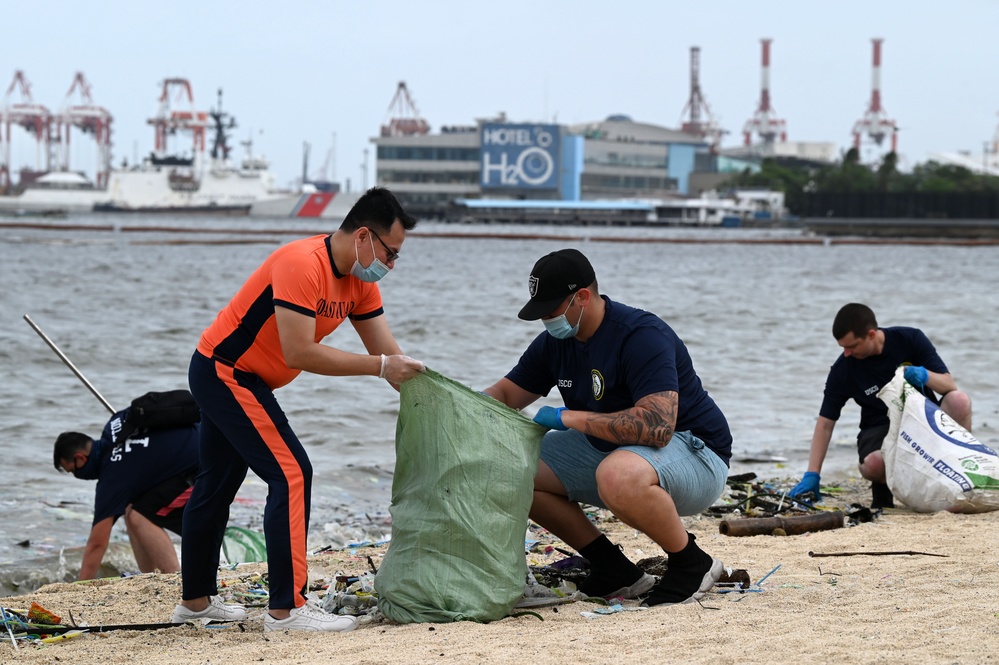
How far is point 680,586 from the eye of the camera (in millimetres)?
3801

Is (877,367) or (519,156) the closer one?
(877,367)

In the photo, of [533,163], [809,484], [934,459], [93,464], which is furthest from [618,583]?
[533,163]

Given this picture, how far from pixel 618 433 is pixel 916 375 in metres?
2.39

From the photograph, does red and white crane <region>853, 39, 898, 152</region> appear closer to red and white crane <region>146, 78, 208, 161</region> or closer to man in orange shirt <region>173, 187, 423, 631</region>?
red and white crane <region>146, 78, 208, 161</region>

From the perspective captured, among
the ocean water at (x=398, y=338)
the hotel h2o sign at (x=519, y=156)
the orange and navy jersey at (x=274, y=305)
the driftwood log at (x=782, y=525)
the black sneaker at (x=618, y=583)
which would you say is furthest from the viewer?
the hotel h2o sign at (x=519, y=156)

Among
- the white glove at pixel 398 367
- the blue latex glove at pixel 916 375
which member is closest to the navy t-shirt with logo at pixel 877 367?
the blue latex glove at pixel 916 375

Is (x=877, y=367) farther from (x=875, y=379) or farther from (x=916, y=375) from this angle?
(x=916, y=375)

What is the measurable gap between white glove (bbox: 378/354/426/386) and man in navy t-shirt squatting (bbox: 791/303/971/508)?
2.48 m

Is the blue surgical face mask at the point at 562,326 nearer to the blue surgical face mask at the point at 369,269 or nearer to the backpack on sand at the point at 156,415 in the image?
the blue surgical face mask at the point at 369,269

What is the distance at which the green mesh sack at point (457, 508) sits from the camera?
374 centimetres

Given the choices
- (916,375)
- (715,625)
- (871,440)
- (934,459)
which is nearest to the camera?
(715,625)

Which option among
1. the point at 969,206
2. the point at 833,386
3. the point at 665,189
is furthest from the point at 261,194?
the point at 833,386

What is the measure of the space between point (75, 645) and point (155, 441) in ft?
4.37

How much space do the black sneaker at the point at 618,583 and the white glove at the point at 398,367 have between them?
91 cm
